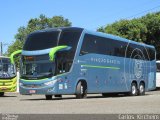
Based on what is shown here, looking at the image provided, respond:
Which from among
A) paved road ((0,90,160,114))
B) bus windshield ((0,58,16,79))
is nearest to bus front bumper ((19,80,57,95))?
paved road ((0,90,160,114))

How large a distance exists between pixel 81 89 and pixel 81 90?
2.2 inches

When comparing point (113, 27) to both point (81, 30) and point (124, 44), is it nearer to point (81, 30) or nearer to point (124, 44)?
point (124, 44)

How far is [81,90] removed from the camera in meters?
24.8

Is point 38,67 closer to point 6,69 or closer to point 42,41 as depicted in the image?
point 42,41

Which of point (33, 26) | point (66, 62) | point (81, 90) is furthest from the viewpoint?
point (33, 26)

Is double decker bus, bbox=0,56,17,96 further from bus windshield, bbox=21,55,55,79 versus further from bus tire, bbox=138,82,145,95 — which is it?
bus tire, bbox=138,82,145,95

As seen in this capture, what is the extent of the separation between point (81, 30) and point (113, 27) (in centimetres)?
3309

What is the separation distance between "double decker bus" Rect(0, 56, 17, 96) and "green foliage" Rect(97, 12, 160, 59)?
24.4 m

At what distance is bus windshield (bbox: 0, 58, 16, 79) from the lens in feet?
103

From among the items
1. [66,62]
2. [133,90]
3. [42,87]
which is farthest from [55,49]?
[133,90]

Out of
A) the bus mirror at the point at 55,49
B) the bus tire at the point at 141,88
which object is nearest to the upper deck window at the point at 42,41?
the bus mirror at the point at 55,49

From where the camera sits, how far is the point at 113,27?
2239 inches

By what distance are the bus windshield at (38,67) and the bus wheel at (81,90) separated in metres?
1.96

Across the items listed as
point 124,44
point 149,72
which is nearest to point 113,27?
point 149,72
